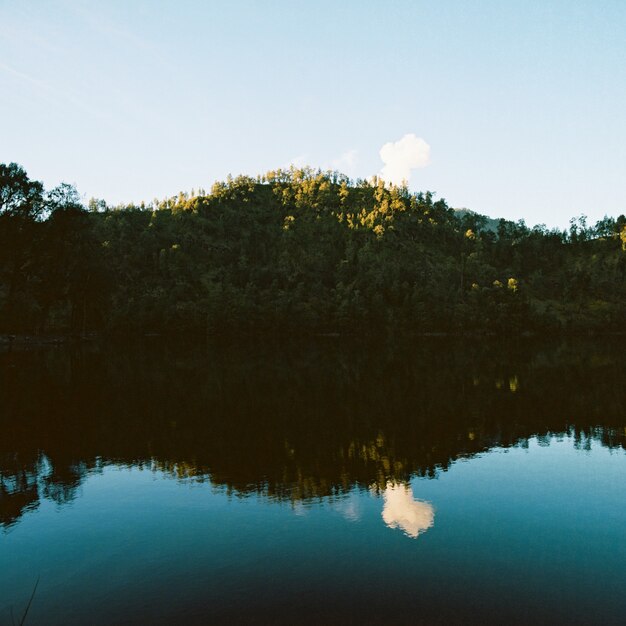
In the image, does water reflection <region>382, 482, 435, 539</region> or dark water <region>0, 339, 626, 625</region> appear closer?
dark water <region>0, 339, 626, 625</region>

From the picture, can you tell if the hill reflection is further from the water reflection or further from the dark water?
the dark water

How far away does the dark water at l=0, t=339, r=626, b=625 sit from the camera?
15039 mm

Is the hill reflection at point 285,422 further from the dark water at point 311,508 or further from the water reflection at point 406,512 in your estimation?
the dark water at point 311,508

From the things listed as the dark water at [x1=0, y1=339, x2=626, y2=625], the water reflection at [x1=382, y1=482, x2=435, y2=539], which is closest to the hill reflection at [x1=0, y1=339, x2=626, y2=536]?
the water reflection at [x1=382, y1=482, x2=435, y2=539]

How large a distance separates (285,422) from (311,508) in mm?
17274

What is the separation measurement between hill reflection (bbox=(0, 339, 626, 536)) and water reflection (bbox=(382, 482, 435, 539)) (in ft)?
0.29

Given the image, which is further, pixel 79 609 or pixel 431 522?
pixel 431 522

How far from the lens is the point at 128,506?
22859mm

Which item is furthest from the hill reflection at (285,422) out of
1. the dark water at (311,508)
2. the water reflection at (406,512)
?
the dark water at (311,508)

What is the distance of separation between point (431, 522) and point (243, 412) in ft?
80.3

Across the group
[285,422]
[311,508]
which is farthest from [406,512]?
[285,422]

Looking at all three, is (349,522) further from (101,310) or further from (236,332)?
(236,332)

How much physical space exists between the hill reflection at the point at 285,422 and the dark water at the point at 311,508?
21cm

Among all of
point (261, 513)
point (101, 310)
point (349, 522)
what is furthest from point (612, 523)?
point (101, 310)
